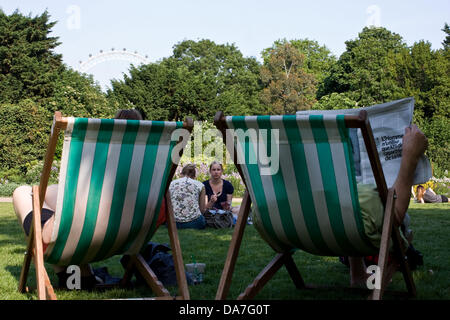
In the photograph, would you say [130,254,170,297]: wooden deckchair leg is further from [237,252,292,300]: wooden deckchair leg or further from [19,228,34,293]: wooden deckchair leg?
[19,228,34,293]: wooden deckchair leg

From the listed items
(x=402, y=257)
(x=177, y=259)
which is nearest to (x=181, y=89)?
(x=177, y=259)

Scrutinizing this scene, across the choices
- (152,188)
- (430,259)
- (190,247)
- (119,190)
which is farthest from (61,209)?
(430,259)

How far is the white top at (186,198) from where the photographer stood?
22.5 ft

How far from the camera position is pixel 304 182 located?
2615 millimetres

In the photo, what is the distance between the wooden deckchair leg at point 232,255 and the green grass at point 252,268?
0.54 metres

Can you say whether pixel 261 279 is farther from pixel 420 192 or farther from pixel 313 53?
pixel 313 53

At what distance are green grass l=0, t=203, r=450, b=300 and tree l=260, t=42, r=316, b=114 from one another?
35.0 meters

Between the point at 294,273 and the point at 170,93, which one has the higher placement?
the point at 170,93

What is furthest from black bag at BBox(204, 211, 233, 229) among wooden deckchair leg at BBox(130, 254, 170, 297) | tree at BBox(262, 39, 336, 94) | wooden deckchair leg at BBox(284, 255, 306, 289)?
tree at BBox(262, 39, 336, 94)

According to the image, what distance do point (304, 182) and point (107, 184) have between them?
3.33 ft

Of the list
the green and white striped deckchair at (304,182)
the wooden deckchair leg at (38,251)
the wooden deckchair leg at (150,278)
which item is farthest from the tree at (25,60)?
the green and white striped deckchair at (304,182)

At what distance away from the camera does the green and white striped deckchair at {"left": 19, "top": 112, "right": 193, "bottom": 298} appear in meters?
2.65

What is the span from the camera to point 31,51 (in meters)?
29.5

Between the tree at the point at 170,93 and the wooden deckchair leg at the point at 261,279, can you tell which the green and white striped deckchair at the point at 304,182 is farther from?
the tree at the point at 170,93
